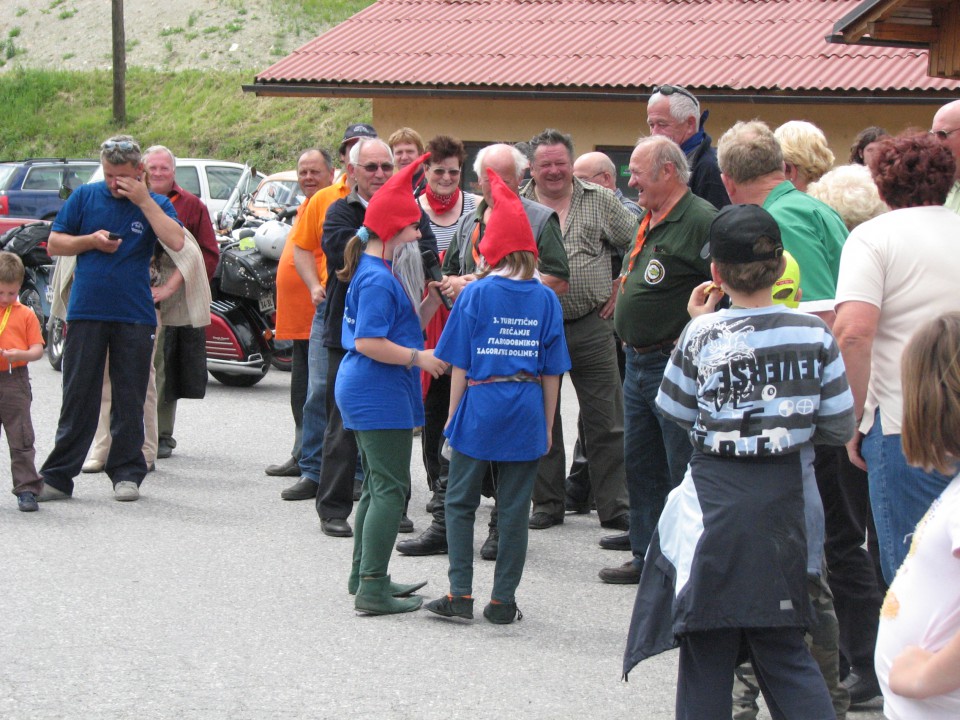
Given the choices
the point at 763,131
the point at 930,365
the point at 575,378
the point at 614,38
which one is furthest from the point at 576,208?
the point at 614,38

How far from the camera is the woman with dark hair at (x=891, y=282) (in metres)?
3.89

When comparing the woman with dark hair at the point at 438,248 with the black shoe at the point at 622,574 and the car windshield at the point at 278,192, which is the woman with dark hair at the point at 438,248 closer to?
the black shoe at the point at 622,574

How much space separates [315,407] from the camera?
7730 mm

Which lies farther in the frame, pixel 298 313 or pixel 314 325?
pixel 298 313

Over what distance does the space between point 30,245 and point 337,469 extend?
29.5 feet

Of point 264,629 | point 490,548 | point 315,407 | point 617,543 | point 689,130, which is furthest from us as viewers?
point 315,407

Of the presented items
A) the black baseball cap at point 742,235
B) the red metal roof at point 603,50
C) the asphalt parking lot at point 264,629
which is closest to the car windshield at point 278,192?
the red metal roof at point 603,50

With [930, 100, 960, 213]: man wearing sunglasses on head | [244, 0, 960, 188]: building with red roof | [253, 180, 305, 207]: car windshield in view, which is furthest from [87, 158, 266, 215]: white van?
[930, 100, 960, 213]: man wearing sunglasses on head

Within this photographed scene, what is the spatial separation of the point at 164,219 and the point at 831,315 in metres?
4.34

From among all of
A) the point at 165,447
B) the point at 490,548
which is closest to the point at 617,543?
the point at 490,548

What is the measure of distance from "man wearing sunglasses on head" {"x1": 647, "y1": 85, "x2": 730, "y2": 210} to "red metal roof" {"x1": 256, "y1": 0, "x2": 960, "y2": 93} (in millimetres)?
10344

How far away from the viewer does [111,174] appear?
7.43m

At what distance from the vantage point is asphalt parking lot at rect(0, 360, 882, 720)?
449cm

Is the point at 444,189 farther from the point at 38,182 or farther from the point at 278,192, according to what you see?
the point at 38,182
